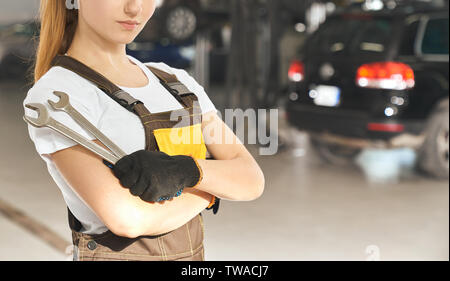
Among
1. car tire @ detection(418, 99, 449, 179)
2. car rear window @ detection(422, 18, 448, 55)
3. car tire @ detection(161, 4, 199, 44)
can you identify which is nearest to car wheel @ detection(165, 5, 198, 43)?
car tire @ detection(161, 4, 199, 44)

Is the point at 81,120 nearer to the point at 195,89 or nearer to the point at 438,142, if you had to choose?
the point at 195,89

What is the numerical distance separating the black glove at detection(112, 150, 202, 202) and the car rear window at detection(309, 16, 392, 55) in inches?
195

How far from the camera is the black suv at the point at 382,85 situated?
219 inches

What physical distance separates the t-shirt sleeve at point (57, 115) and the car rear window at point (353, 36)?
4963 mm

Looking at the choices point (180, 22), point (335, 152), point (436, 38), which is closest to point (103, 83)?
point (436, 38)

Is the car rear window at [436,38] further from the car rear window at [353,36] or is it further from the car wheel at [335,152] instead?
the car wheel at [335,152]

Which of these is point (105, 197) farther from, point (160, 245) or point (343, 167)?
point (343, 167)

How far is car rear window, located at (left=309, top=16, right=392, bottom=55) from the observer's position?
5.80 m

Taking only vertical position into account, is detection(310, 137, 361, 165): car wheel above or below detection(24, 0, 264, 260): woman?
below

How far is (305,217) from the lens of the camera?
482 cm

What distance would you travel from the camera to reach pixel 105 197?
103 cm

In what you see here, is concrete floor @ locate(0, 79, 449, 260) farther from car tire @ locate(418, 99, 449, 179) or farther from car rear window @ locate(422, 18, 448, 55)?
car rear window @ locate(422, 18, 448, 55)

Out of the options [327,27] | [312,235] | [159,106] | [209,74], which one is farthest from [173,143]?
[209,74]

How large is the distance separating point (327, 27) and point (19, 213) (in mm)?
3366
